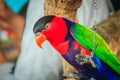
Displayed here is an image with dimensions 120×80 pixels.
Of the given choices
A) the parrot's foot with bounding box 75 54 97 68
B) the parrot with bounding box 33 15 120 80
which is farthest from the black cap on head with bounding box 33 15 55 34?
the parrot's foot with bounding box 75 54 97 68

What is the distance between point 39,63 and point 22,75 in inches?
2.5

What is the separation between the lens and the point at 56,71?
0.86 meters

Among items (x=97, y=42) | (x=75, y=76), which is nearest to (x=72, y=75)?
(x=75, y=76)

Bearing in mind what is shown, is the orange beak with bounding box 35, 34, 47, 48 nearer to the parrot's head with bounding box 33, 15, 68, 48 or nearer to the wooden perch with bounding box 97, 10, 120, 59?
the parrot's head with bounding box 33, 15, 68, 48

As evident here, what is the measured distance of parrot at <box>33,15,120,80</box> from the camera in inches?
33.1

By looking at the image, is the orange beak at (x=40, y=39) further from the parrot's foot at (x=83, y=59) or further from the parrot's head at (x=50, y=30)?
the parrot's foot at (x=83, y=59)

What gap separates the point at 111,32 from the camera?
0.92m

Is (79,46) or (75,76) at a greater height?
(79,46)

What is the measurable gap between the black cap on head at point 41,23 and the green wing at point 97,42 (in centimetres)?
8

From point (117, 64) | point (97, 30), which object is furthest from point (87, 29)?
point (117, 64)

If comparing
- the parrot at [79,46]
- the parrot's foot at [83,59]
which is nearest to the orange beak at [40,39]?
the parrot at [79,46]

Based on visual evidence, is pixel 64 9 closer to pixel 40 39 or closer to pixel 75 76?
pixel 40 39

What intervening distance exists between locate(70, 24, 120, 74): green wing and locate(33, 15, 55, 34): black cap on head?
79 millimetres

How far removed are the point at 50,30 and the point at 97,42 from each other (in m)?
0.16
